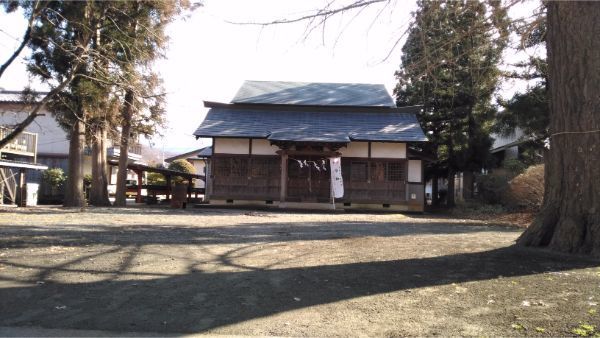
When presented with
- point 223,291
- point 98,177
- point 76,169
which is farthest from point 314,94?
point 223,291

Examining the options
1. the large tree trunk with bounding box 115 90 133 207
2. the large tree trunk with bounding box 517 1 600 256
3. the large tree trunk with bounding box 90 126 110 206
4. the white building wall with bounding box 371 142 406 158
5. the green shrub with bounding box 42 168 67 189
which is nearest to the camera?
the large tree trunk with bounding box 517 1 600 256

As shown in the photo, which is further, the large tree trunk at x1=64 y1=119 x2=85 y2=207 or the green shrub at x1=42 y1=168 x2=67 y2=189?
the green shrub at x1=42 y1=168 x2=67 y2=189

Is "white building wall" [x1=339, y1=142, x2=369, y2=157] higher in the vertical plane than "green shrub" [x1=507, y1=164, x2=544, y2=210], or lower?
higher

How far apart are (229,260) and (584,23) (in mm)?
6408

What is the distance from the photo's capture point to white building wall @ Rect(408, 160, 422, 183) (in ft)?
82.9

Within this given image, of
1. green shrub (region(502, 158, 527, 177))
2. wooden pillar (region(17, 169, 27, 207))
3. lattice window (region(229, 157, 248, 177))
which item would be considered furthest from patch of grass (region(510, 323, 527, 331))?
wooden pillar (region(17, 169, 27, 207))

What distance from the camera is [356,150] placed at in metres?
24.8

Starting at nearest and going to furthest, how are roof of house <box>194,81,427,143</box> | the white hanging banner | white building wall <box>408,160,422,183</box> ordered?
the white hanging banner
roof of house <box>194,81,427,143</box>
white building wall <box>408,160,422,183</box>

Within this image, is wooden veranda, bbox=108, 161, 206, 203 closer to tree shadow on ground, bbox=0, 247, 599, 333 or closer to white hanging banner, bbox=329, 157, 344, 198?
white hanging banner, bbox=329, 157, 344, 198

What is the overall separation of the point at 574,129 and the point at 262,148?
18.7 meters

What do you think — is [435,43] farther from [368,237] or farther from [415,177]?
[415,177]

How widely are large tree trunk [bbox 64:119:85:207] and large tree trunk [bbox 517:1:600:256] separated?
Answer: 721 inches

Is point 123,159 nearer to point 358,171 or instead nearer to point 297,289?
point 358,171

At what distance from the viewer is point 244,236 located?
401 inches
